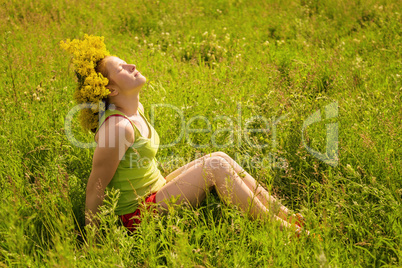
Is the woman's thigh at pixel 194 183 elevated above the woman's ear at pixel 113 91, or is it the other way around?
the woman's ear at pixel 113 91

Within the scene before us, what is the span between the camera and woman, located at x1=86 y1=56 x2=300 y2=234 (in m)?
2.50

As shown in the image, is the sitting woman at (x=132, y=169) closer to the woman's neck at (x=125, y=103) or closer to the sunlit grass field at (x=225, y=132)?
the woman's neck at (x=125, y=103)

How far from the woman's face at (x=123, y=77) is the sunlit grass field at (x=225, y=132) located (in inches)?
27.9

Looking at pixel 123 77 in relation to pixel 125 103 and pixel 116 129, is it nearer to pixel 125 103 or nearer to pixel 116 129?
pixel 125 103

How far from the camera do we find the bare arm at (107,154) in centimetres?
246

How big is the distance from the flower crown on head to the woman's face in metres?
0.07

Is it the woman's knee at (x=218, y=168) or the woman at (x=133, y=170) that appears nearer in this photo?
the woman at (x=133, y=170)

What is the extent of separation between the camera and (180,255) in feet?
5.92

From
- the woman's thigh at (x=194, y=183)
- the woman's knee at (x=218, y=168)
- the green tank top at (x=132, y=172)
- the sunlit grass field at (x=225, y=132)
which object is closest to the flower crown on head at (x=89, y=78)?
the green tank top at (x=132, y=172)

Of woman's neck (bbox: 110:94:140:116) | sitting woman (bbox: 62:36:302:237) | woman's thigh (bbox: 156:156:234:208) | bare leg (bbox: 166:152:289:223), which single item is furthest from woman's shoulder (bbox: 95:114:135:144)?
bare leg (bbox: 166:152:289:223)

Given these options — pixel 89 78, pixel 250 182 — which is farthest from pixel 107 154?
pixel 250 182

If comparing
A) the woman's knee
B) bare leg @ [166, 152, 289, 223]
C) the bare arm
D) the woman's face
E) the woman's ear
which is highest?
the woman's face

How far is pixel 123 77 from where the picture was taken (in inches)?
105

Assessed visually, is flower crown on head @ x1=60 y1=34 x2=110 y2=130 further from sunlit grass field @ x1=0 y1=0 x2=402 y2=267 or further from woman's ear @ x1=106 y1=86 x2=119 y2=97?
sunlit grass field @ x1=0 y1=0 x2=402 y2=267
